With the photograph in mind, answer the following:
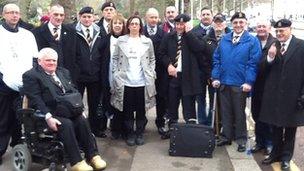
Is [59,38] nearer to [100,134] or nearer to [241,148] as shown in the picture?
[100,134]

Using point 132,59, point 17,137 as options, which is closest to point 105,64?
point 132,59

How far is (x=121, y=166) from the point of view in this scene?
20.7 feet

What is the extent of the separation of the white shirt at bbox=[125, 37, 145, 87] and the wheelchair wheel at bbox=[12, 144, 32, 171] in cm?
192

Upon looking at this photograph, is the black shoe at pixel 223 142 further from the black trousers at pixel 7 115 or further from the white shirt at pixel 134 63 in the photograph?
the black trousers at pixel 7 115

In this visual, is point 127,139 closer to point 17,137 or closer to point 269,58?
point 17,137

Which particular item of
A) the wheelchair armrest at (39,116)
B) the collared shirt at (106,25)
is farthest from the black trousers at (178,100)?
the wheelchair armrest at (39,116)

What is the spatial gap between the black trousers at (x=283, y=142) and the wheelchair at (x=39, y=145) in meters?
2.69

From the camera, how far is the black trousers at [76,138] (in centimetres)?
552

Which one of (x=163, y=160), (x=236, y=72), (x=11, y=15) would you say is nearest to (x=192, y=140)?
(x=163, y=160)

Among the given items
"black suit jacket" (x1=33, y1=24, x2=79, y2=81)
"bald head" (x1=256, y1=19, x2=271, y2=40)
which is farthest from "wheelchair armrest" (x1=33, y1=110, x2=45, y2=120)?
"bald head" (x1=256, y1=19, x2=271, y2=40)

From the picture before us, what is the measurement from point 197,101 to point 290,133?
6.37 feet

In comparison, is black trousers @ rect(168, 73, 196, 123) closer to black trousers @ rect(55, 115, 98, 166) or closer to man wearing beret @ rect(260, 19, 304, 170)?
man wearing beret @ rect(260, 19, 304, 170)

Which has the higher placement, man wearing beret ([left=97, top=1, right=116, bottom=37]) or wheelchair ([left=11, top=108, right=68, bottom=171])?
man wearing beret ([left=97, top=1, right=116, bottom=37])

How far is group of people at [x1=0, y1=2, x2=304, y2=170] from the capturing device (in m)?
5.90
